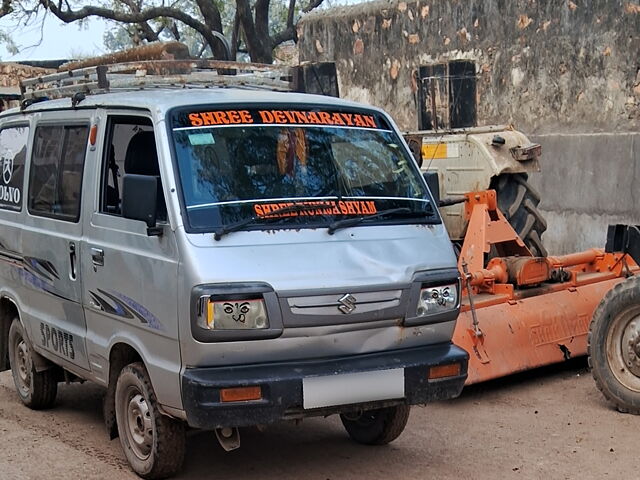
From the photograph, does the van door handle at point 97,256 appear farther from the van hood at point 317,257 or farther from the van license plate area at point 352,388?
the van license plate area at point 352,388

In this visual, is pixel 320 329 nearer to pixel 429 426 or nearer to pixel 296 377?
pixel 296 377

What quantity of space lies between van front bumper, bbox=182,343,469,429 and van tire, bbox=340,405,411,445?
78cm

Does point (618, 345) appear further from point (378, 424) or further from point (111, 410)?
point (111, 410)

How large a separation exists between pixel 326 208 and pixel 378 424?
4.91ft

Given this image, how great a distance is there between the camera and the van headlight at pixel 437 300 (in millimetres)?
5316

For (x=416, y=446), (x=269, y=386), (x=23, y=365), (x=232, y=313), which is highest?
(x=232, y=313)

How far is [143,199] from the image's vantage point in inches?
202

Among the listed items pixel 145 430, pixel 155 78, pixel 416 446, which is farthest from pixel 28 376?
pixel 416 446

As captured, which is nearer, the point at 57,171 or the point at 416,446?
the point at 416,446

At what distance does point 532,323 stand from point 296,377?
311cm

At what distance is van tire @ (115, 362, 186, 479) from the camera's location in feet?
17.5

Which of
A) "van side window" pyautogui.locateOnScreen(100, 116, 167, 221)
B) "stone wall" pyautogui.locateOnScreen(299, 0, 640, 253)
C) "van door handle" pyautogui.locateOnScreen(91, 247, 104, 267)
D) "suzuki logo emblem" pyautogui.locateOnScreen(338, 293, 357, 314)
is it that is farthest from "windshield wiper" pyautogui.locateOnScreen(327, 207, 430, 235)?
"stone wall" pyautogui.locateOnScreen(299, 0, 640, 253)

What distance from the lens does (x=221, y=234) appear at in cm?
499

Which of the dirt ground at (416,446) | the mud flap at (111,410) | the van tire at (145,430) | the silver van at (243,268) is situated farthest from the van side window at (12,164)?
the van tire at (145,430)
